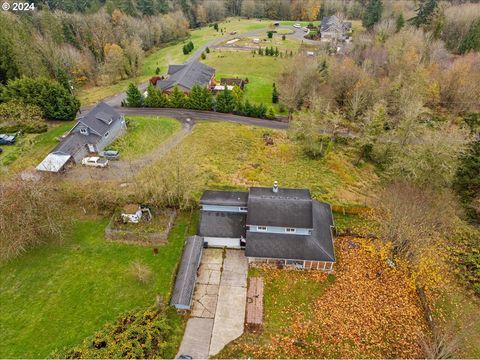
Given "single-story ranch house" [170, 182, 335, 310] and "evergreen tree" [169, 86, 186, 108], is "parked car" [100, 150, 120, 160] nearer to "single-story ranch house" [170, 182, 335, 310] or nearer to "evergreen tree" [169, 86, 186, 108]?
"evergreen tree" [169, 86, 186, 108]

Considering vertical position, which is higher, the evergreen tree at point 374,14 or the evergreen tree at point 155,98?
the evergreen tree at point 374,14

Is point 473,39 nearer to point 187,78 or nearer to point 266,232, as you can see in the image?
point 187,78

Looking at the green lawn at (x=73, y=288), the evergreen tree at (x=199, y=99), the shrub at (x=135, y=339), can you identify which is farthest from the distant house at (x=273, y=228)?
the evergreen tree at (x=199, y=99)

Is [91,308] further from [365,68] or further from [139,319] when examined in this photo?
[365,68]

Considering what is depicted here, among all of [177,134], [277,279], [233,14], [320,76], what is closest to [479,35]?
[320,76]

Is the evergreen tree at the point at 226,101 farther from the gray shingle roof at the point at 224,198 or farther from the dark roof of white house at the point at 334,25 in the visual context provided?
the dark roof of white house at the point at 334,25

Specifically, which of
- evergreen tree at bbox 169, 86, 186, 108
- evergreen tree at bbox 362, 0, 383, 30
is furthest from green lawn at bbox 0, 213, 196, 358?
evergreen tree at bbox 362, 0, 383, 30

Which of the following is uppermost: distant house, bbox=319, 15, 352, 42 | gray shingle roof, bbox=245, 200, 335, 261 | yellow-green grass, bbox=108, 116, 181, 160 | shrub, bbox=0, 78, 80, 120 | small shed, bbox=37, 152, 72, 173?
distant house, bbox=319, 15, 352, 42
